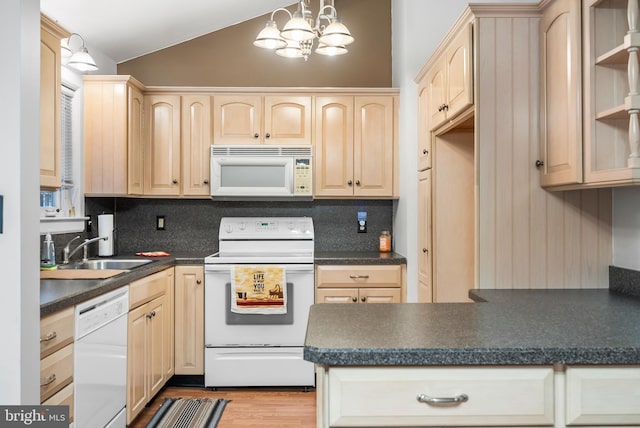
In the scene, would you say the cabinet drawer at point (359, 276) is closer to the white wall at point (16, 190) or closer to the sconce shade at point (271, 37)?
the sconce shade at point (271, 37)

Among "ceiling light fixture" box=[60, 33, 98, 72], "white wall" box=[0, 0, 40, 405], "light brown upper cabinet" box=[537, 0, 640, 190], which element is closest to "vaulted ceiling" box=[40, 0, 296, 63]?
"ceiling light fixture" box=[60, 33, 98, 72]

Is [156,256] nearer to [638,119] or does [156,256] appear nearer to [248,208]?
[248,208]

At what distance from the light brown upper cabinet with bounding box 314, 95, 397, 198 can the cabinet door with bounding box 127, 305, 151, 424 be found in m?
1.57

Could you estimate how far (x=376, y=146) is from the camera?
3.74 metres

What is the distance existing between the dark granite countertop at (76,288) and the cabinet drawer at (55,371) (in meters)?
0.18

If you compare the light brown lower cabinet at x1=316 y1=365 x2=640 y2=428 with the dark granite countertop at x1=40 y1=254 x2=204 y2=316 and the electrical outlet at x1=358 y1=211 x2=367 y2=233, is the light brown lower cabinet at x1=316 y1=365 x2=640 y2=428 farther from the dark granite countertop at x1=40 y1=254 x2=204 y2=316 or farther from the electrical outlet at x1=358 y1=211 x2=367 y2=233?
the electrical outlet at x1=358 y1=211 x2=367 y2=233

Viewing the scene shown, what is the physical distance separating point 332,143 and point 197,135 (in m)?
1.02

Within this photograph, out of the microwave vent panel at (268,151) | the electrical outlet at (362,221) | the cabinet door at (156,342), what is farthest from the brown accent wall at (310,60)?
the cabinet door at (156,342)

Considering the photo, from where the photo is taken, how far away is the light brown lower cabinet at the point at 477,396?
1199 millimetres

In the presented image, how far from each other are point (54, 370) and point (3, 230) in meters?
0.63

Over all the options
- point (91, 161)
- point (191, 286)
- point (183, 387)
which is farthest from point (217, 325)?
point (91, 161)

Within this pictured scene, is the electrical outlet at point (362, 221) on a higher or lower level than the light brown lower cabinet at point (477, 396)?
higher

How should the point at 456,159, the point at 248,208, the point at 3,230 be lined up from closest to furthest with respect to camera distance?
the point at 3,230 → the point at 456,159 → the point at 248,208

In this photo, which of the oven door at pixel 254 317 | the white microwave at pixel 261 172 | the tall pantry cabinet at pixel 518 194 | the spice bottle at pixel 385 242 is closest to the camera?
the tall pantry cabinet at pixel 518 194
